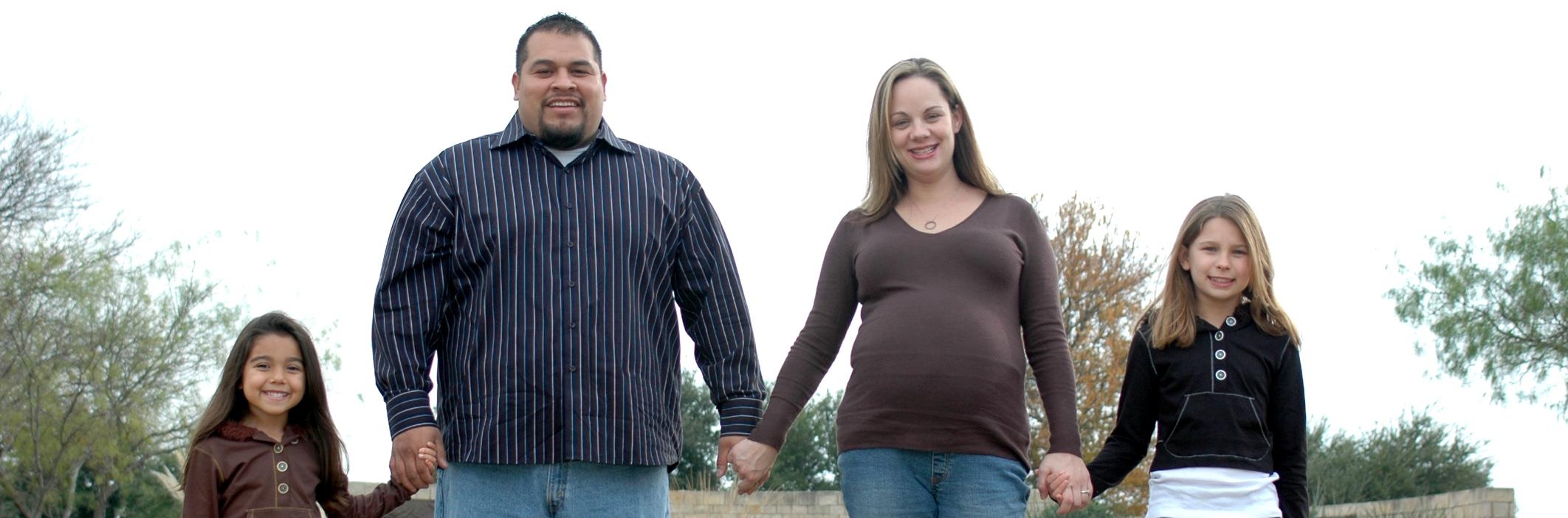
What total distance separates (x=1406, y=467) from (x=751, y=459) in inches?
789

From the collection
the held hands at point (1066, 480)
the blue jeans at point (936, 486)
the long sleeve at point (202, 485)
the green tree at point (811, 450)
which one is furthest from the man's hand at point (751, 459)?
the green tree at point (811, 450)

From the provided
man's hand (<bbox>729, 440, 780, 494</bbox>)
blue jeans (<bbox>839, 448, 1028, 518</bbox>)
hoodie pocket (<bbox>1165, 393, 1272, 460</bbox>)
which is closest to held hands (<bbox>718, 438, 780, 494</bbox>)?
man's hand (<bbox>729, 440, 780, 494</bbox>)

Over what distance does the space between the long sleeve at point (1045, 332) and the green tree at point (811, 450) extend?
2318cm

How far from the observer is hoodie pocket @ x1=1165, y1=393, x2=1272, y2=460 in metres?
4.10

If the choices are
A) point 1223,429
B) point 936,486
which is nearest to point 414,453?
point 936,486

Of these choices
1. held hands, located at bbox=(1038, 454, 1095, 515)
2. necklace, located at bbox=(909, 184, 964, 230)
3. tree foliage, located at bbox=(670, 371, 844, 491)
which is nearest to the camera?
held hands, located at bbox=(1038, 454, 1095, 515)

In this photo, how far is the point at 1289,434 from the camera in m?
4.15

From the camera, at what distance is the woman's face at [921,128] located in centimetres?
404

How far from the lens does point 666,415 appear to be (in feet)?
12.6

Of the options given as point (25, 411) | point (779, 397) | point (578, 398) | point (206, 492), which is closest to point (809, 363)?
point (779, 397)

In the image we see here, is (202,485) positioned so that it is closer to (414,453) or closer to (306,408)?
(306,408)

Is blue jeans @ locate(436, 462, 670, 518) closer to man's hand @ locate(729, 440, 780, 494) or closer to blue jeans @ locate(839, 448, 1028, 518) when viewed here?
man's hand @ locate(729, 440, 780, 494)

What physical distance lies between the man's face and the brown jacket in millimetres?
1366

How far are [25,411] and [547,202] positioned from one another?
30.6 meters
